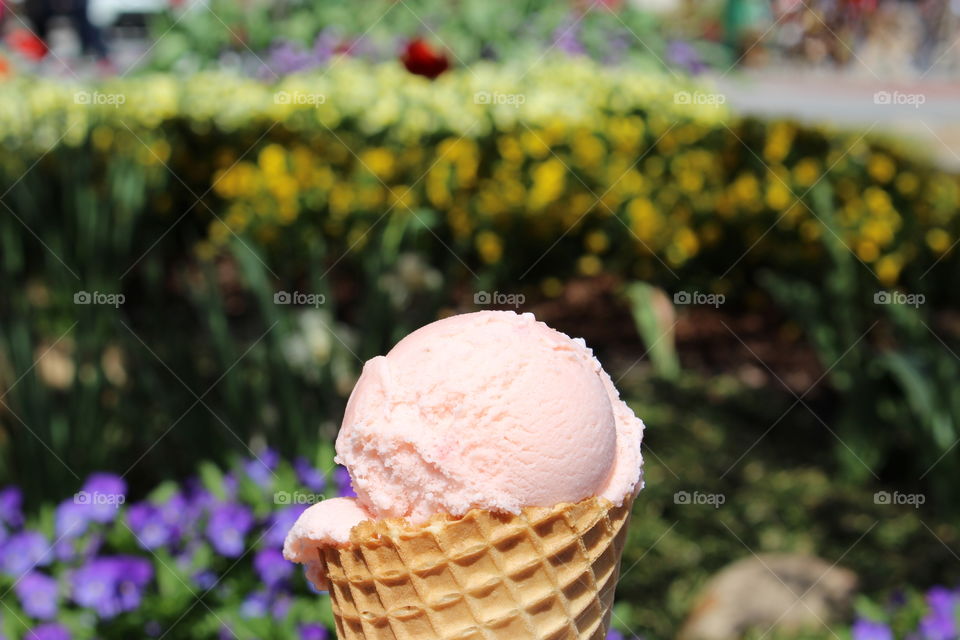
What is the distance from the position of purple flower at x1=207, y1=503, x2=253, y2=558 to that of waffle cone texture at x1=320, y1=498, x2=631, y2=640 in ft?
3.81

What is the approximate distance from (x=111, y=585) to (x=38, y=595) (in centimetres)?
16

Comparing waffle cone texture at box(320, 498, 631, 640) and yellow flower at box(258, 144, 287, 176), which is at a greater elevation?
waffle cone texture at box(320, 498, 631, 640)

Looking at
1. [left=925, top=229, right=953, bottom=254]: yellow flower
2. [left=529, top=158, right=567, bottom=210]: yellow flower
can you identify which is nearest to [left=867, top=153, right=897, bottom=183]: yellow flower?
[left=925, top=229, right=953, bottom=254]: yellow flower

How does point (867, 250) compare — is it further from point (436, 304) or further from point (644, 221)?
Answer: point (436, 304)

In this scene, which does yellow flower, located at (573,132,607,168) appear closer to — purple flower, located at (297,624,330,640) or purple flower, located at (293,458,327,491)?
purple flower, located at (293,458,327,491)

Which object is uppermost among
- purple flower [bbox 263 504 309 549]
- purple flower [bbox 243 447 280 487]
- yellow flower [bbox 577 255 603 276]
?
purple flower [bbox 263 504 309 549]

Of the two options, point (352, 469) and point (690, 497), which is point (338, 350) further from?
point (352, 469)

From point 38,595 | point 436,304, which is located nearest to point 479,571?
point 38,595

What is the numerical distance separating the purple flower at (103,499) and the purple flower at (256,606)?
395 millimetres

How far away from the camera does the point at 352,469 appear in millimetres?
1054

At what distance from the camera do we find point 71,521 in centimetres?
218

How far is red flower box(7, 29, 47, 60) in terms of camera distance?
8.12 meters

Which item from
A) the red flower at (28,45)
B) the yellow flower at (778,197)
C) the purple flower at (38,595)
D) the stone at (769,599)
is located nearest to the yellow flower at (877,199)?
the yellow flower at (778,197)

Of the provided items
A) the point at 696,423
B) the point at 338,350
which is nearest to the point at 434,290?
the point at 338,350
